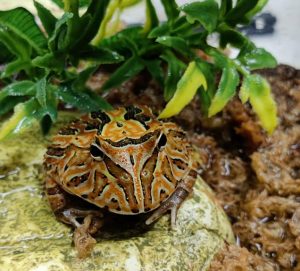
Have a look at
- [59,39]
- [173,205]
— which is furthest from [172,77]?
[173,205]

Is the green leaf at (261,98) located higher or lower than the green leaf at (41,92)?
higher

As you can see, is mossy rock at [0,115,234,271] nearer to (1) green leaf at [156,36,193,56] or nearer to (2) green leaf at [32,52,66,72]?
(2) green leaf at [32,52,66,72]

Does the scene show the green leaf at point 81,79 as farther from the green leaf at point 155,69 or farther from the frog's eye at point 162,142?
the frog's eye at point 162,142

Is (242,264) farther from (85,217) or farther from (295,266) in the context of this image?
(85,217)

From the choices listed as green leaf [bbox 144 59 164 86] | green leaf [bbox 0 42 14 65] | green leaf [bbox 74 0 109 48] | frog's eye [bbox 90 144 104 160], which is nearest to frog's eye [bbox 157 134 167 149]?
frog's eye [bbox 90 144 104 160]

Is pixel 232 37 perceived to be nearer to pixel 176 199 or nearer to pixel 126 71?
pixel 126 71

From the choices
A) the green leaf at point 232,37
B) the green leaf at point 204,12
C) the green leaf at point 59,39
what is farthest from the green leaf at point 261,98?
the green leaf at point 59,39
